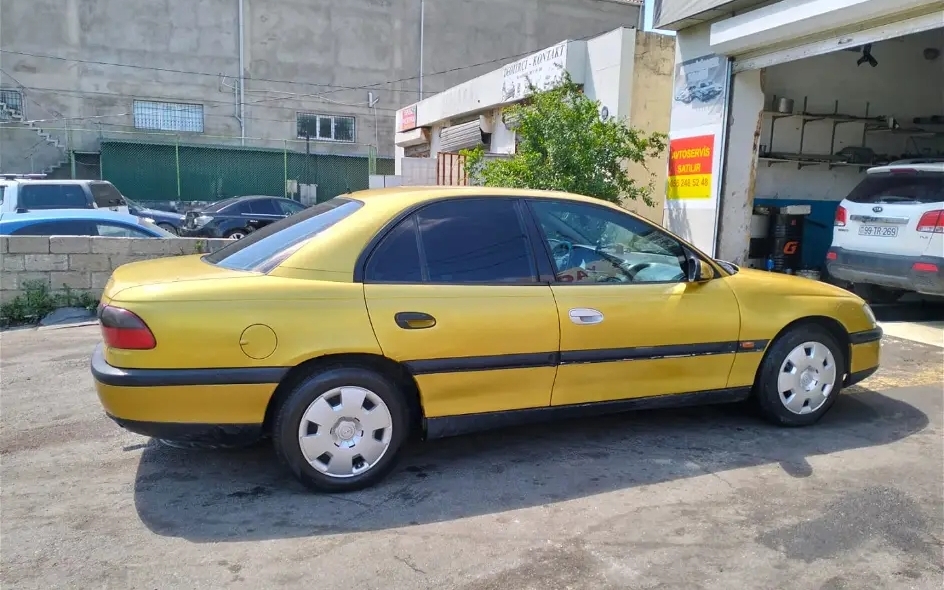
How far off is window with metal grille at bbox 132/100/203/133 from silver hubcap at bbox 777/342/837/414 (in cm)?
2772

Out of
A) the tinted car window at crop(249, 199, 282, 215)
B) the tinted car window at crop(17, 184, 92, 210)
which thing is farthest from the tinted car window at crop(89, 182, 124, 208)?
the tinted car window at crop(249, 199, 282, 215)

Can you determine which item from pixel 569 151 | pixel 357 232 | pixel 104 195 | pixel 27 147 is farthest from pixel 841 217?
pixel 27 147

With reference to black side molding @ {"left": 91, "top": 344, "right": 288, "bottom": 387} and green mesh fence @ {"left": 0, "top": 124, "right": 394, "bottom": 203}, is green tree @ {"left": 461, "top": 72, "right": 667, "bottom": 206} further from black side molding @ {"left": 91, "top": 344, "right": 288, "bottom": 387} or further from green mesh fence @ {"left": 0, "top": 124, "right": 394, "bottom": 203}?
green mesh fence @ {"left": 0, "top": 124, "right": 394, "bottom": 203}

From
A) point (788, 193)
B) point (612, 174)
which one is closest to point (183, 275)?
point (612, 174)

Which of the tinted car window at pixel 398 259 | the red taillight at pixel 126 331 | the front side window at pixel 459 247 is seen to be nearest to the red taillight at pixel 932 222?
the front side window at pixel 459 247

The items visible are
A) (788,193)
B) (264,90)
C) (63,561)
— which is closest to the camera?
(63,561)

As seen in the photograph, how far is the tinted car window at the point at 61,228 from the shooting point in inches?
355

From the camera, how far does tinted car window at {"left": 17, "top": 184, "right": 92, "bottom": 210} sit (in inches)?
520

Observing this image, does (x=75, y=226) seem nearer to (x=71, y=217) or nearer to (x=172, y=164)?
(x=71, y=217)

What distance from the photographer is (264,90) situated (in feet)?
94.0

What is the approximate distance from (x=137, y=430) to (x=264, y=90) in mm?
27646

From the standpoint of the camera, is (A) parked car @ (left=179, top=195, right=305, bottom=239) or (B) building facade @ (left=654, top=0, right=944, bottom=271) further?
(A) parked car @ (left=179, top=195, right=305, bottom=239)

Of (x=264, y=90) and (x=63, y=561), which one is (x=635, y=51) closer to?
(x=63, y=561)

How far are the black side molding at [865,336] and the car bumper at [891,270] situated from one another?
3.28m
